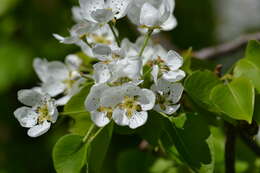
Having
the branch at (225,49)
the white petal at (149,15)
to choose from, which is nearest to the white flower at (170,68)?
the white petal at (149,15)

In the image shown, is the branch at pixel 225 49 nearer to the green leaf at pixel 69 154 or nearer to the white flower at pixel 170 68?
the white flower at pixel 170 68

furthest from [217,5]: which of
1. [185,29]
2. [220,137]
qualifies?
[220,137]

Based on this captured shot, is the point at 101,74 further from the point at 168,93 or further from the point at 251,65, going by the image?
the point at 251,65

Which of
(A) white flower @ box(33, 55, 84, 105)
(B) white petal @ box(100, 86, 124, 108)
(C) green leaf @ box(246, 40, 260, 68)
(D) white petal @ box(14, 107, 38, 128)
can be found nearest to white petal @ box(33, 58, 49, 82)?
(A) white flower @ box(33, 55, 84, 105)

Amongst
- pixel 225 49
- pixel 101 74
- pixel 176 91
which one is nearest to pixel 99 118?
pixel 101 74

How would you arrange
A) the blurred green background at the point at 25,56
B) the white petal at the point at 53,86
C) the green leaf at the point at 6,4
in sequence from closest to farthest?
the white petal at the point at 53,86, the green leaf at the point at 6,4, the blurred green background at the point at 25,56
